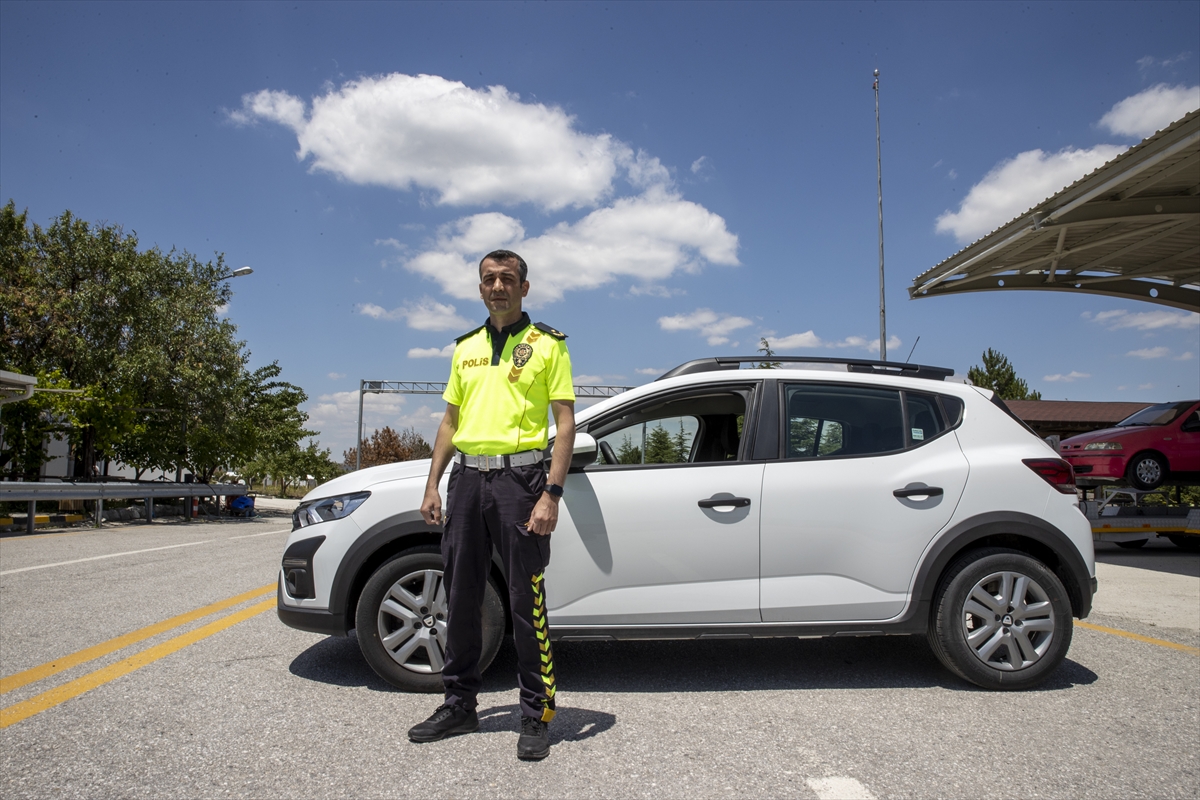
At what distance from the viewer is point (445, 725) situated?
3.25 metres

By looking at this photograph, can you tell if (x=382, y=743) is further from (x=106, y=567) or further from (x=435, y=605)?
(x=106, y=567)

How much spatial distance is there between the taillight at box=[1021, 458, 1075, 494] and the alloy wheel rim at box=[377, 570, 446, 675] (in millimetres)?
3095

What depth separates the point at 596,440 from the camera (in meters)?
3.97

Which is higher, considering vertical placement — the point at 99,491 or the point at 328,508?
the point at 328,508

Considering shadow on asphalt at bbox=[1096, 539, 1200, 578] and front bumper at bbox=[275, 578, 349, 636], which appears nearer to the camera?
front bumper at bbox=[275, 578, 349, 636]

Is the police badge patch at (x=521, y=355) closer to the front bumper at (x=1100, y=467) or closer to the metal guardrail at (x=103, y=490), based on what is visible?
the front bumper at (x=1100, y=467)

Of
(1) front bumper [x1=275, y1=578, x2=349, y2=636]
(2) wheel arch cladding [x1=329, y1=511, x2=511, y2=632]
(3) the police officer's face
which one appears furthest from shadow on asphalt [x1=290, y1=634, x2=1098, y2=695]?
(3) the police officer's face

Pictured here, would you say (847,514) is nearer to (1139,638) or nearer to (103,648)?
(1139,638)

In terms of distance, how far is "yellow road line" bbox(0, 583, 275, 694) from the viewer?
405cm

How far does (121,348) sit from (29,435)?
123 inches

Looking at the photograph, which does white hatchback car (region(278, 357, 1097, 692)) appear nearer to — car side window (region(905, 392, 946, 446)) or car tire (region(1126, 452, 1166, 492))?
car side window (region(905, 392, 946, 446))

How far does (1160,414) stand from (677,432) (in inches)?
427

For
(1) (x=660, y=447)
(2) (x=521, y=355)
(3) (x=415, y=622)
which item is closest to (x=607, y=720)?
(3) (x=415, y=622)

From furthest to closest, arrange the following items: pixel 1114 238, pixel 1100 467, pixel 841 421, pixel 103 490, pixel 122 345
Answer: pixel 122 345 < pixel 103 490 < pixel 1114 238 < pixel 1100 467 < pixel 841 421
